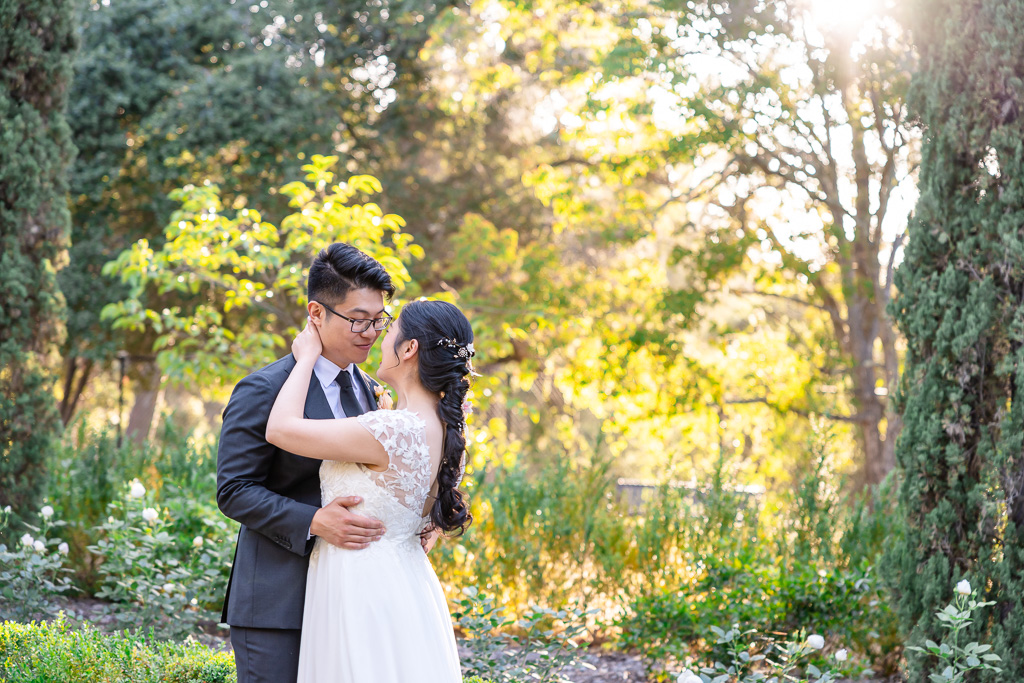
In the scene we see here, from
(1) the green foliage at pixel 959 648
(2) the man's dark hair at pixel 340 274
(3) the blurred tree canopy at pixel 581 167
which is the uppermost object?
(3) the blurred tree canopy at pixel 581 167

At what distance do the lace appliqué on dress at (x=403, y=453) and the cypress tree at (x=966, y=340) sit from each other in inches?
101

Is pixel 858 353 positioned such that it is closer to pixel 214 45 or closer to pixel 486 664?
pixel 486 664

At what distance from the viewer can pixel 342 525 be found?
236 cm

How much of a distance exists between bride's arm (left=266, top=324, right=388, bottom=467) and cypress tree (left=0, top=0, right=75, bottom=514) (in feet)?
11.9

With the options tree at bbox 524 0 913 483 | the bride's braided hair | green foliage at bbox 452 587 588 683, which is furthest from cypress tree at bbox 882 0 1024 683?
A: tree at bbox 524 0 913 483

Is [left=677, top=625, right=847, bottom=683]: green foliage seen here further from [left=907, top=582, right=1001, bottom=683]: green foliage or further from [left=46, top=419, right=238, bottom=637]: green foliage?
[left=46, top=419, right=238, bottom=637]: green foliage

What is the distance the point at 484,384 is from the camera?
7.78 metres

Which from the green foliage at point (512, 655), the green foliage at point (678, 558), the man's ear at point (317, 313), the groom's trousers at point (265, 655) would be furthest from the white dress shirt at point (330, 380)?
the green foliage at point (678, 558)

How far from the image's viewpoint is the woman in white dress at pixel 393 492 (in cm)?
234

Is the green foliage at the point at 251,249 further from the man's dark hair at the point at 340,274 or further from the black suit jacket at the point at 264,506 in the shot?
the black suit jacket at the point at 264,506

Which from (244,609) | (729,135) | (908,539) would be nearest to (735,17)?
(729,135)

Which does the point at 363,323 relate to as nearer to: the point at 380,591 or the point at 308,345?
the point at 308,345

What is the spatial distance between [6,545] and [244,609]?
3.21 meters

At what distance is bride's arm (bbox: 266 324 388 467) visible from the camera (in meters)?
2.32
